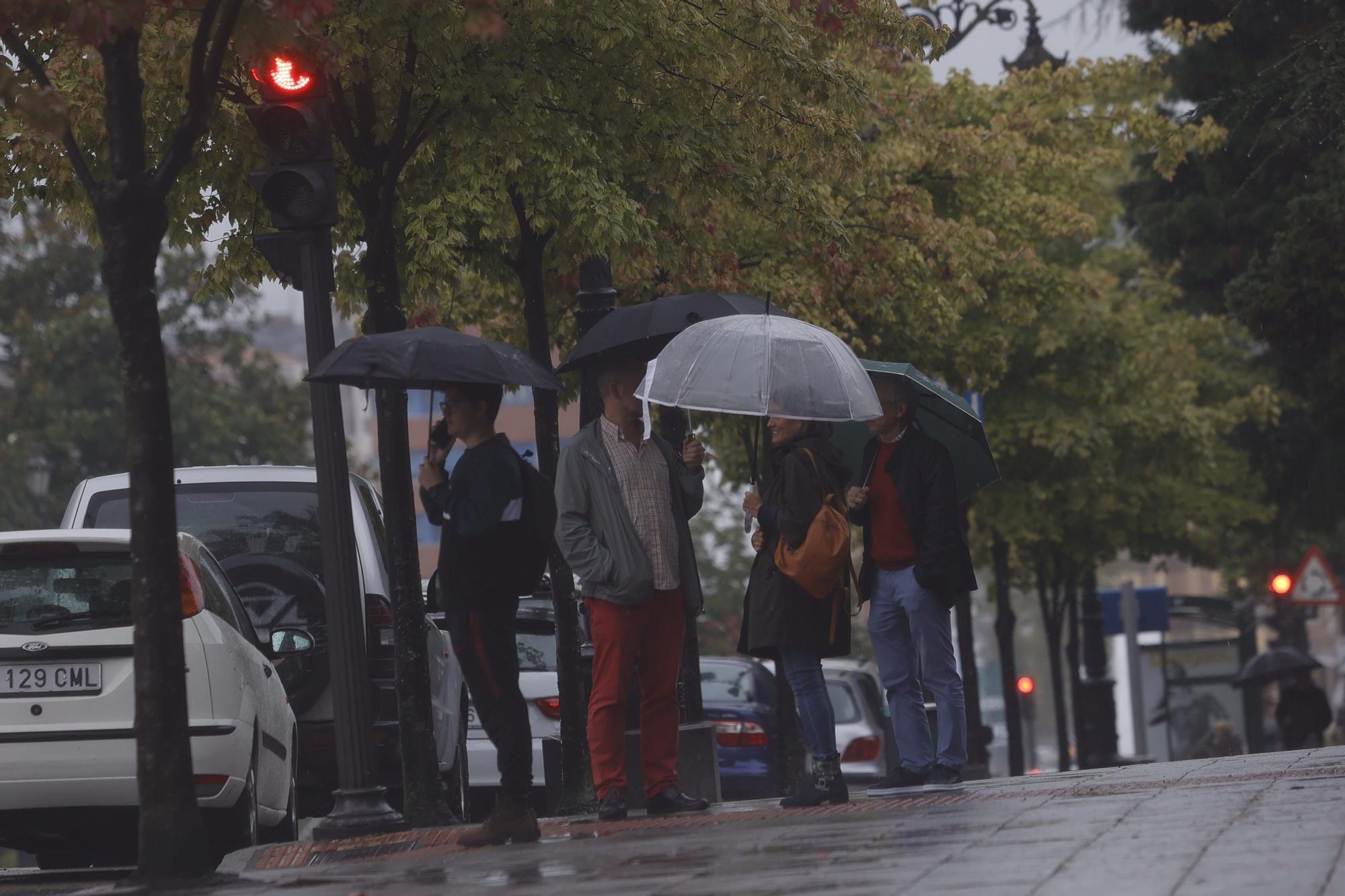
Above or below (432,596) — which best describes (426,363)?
above

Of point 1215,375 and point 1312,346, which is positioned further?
point 1215,375

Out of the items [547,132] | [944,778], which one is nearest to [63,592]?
[944,778]

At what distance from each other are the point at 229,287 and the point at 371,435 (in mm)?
85266

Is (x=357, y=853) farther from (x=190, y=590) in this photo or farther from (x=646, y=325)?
(x=646, y=325)

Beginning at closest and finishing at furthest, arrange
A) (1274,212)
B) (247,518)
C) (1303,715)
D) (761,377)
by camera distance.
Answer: (761,377) → (247,518) → (1274,212) → (1303,715)

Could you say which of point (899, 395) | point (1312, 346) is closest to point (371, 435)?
point (1312, 346)

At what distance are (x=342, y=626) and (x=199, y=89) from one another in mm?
2656

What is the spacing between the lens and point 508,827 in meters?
8.54

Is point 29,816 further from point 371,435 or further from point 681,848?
point 371,435

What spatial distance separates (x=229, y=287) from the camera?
12938 mm

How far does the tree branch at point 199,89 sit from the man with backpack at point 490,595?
1589 mm

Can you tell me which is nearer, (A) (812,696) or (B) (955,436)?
(A) (812,696)

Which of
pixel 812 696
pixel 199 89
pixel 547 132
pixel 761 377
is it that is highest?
pixel 547 132

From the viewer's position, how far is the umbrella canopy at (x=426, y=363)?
859 centimetres
